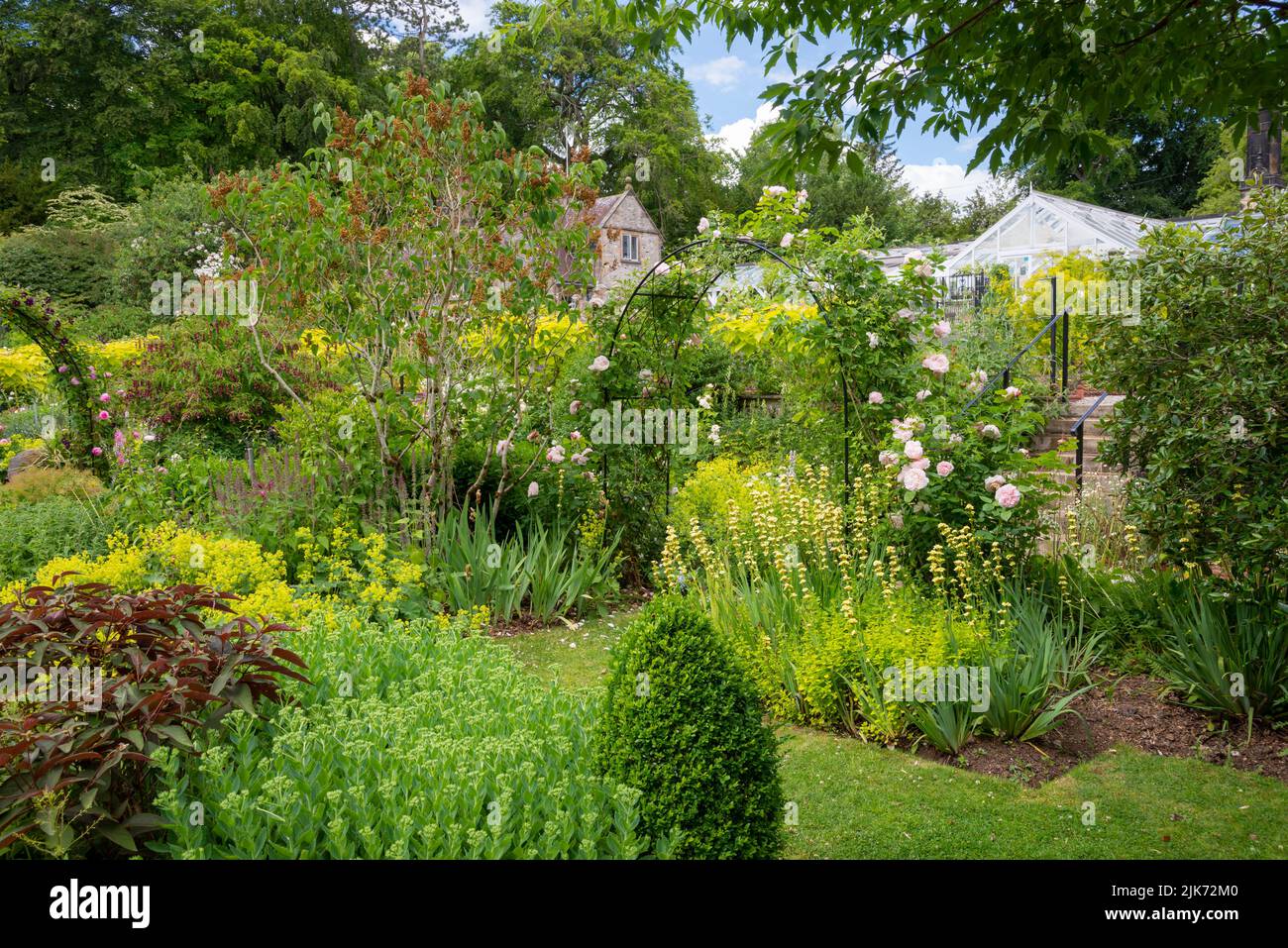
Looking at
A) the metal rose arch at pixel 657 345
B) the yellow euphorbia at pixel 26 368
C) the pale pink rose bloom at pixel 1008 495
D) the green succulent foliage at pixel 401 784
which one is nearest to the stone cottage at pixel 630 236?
the yellow euphorbia at pixel 26 368

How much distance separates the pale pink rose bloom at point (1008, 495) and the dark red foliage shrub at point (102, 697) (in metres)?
3.70

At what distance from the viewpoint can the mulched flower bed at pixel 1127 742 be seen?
166 inches

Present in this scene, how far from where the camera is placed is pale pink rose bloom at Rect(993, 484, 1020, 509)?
497 centimetres

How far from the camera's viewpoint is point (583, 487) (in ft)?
24.5

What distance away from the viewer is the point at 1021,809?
3809mm

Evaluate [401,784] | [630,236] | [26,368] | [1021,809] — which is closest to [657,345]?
[1021,809]

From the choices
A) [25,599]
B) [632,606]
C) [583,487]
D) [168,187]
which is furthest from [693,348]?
[168,187]

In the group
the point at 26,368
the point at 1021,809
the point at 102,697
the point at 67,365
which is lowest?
the point at 1021,809

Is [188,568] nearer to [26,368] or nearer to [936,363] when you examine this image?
[936,363]

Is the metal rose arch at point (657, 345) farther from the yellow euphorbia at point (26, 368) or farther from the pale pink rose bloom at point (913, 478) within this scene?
the yellow euphorbia at point (26, 368)

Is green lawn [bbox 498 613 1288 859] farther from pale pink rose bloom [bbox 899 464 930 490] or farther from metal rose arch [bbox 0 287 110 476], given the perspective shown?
metal rose arch [bbox 0 287 110 476]

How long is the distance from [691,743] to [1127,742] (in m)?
2.79

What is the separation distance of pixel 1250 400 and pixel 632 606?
4222mm
